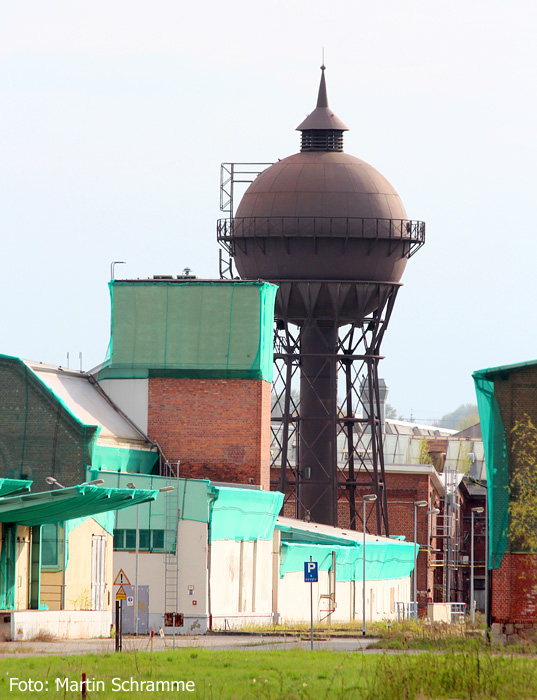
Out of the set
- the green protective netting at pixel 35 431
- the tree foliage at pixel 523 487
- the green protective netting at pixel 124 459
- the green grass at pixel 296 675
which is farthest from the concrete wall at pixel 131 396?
the green grass at pixel 296 675

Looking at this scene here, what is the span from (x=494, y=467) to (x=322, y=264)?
21480 mm

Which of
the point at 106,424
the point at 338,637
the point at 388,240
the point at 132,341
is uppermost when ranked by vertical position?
the point at 388,240

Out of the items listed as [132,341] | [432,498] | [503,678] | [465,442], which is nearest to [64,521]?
[132,341]

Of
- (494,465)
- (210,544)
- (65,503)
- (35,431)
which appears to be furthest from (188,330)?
(65,503)

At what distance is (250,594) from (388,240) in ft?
57.5

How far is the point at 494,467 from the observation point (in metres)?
38.9

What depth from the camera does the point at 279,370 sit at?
61.8 metres

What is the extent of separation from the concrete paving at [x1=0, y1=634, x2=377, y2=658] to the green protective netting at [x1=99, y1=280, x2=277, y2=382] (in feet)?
43.2

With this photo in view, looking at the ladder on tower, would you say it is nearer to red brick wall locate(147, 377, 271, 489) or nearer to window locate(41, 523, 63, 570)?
window locate(41, 523, 63, 570)

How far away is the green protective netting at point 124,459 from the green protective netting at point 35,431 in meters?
0.70

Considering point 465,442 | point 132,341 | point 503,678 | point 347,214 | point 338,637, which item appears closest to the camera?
point 503,678

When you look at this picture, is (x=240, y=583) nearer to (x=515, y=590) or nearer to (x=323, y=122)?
(x=515, y=590)

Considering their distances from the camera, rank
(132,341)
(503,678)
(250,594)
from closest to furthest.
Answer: (503,678) < (250,594) < (132,341)

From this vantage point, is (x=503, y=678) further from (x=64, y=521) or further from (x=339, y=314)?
(x=339, y=314)
